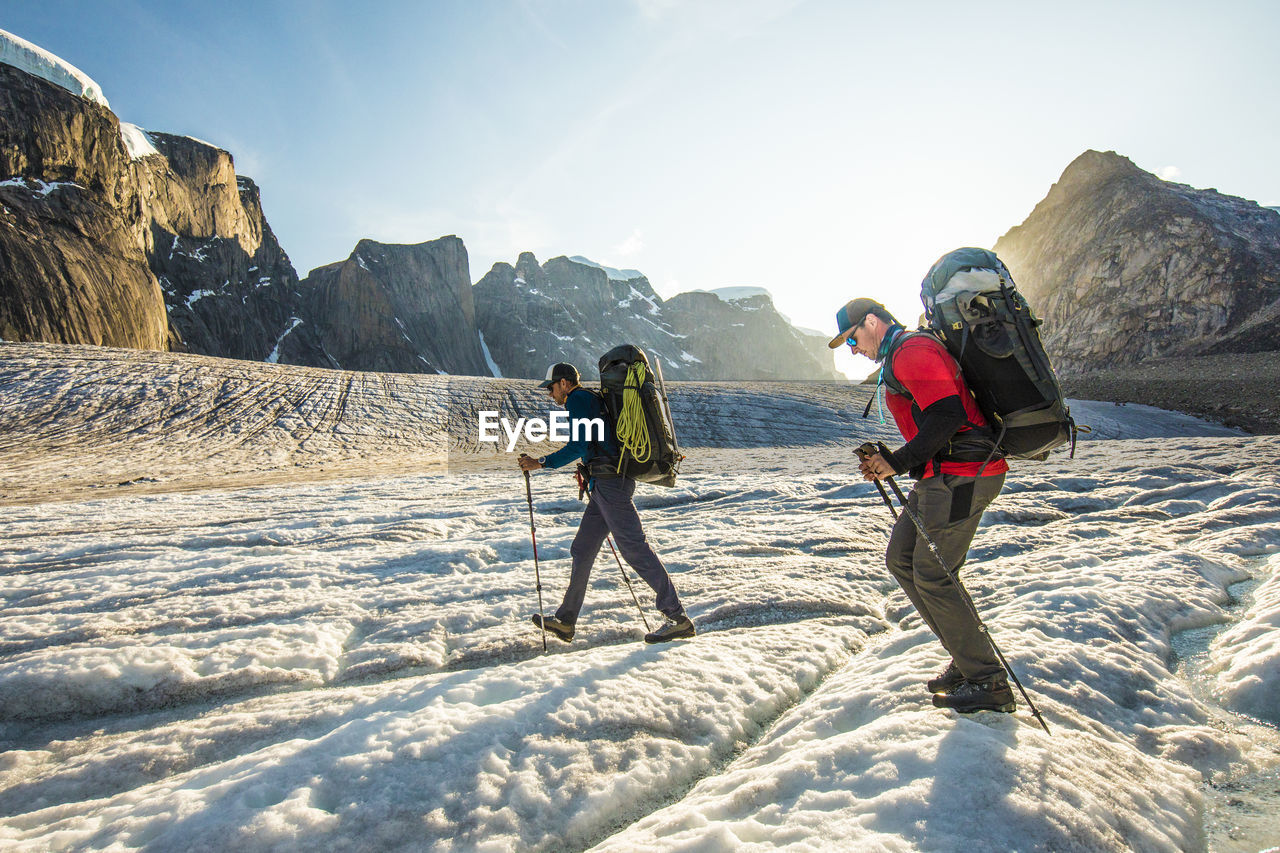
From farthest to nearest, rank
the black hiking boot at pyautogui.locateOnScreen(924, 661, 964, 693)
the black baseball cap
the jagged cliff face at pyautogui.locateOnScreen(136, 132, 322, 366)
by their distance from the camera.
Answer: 1. the jagged cliff face at pyautogui.locateOnScreen(136, 132, 322, 366)
2. the black baseball cap
3. the black hiking boot at pyautogui.locateOnScreen(924, 661, 964, 693)

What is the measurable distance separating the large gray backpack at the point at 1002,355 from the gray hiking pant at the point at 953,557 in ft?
1.01

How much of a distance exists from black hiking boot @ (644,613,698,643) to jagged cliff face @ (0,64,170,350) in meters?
56.9

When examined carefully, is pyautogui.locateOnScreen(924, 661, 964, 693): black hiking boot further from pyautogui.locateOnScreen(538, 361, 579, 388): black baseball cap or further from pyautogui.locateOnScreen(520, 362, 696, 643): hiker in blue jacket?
pyautogui.locateOnScreen(538, 361, 579, 388): black baseball cap

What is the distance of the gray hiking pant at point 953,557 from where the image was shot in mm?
3254

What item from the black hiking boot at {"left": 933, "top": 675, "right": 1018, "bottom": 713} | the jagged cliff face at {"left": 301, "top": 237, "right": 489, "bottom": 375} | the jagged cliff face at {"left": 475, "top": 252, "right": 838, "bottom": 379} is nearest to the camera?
the black hiking boot at {"left": 933, "top": 675, "right": 1018, "bottom": 713}

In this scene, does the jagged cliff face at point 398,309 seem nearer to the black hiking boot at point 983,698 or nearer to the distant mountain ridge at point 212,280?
the distant mountain ridge at point 212,280

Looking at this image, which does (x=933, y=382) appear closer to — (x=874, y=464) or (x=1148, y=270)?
(x=874, y=464)

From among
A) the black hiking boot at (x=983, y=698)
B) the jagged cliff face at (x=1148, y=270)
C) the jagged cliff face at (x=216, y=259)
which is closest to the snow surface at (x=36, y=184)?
the jagged cliff face at (x=216, y=259)

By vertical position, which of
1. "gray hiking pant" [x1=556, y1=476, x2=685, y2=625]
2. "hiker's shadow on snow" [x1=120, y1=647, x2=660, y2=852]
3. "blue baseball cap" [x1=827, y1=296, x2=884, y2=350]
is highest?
"blue baseball cap" [x1=827, y1=296, x2=884, y2=350]

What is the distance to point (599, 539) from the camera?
193 inches

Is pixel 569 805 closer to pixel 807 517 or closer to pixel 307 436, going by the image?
pixel 807 517

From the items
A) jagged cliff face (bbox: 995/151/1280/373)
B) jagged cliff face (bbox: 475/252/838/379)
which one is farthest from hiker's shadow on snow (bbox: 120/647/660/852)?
jagged cliff face (bbox: 475/252/838/379)

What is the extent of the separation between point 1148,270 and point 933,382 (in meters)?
78.7

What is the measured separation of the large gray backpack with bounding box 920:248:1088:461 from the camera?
308 centimetres
